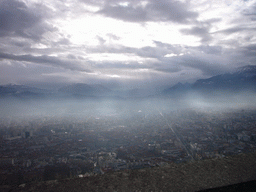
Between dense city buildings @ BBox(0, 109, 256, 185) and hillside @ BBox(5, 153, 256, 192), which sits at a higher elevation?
hillside @ BBox(5, 153, 256, 192)

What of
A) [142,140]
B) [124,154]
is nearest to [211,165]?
[124,154]

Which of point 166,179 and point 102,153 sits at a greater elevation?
point 166,179

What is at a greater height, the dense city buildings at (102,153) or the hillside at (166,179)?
the hillside at (166,179)

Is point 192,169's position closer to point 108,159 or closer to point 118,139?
point 108,159

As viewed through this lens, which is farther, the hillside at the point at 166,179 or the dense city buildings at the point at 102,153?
the dense city buildings at the point at 102,153

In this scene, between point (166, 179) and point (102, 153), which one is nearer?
point (166, 179)

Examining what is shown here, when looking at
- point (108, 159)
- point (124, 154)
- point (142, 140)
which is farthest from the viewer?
point (142, 140)

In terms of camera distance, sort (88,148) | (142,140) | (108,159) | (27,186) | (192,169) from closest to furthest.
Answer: (27,186) < (192,169) < (108,159) < (88,148) < (142,140)

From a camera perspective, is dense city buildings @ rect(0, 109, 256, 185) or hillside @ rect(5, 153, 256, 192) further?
dense city buildings @ rect(0, 109, 256, 185)
